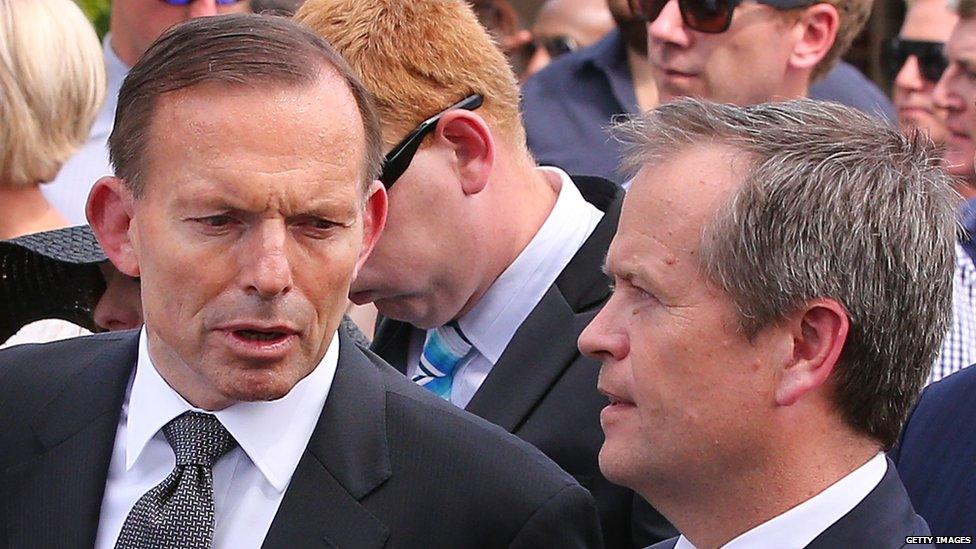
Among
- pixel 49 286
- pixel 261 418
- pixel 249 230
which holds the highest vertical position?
pixel 249 230

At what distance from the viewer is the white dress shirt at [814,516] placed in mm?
2490

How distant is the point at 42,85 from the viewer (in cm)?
402

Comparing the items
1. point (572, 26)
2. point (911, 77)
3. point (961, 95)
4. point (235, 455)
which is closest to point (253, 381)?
point (235, 455)

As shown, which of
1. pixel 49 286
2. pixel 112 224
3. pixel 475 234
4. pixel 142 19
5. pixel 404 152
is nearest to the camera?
pixel 112 224

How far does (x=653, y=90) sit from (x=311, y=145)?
10.9 ft

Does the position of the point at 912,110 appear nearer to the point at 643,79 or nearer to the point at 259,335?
the point at 643,79

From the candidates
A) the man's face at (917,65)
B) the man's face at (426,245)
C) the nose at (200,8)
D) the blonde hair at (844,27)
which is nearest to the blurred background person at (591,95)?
the blonde hair at (844,27)

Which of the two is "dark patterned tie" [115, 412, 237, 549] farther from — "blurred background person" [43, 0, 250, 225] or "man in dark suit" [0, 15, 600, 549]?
"blurred background person" [43, 0, 250, 225]

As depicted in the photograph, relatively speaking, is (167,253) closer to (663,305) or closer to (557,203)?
(663,305)

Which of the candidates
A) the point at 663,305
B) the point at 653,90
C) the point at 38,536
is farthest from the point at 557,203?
the point at 653,90

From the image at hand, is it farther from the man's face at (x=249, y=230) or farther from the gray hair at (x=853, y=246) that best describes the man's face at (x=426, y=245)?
the gray hair at (x=853, y=246)

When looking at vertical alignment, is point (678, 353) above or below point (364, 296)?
above

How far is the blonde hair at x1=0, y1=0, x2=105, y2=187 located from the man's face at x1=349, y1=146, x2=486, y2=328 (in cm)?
111

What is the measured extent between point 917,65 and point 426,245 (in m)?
3.83
